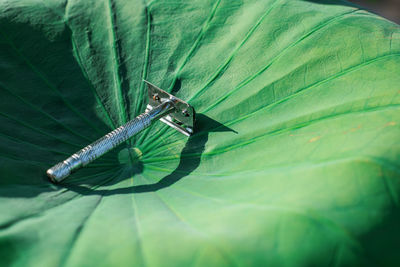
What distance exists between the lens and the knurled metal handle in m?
1.29

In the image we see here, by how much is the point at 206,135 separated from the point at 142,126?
9.7 inches

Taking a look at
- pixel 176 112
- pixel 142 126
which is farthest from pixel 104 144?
pixel 176 112

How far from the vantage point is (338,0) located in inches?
75.1

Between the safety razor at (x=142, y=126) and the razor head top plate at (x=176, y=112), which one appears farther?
the razor head top plate at (x=176, y=112)

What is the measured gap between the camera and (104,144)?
4.62 ft

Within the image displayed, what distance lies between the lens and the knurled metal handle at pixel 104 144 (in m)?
1.29

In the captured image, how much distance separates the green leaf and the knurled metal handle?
0.07 metres

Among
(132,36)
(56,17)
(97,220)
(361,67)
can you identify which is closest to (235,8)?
(132,36)

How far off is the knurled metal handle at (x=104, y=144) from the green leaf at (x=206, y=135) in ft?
0.22

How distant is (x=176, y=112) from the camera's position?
5.18 ft

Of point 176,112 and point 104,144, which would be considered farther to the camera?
point 176,112

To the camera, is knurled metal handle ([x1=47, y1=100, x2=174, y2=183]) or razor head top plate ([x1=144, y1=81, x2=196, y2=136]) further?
razor head top plate ([x1=144, y1=81, x2=196, y2=136])

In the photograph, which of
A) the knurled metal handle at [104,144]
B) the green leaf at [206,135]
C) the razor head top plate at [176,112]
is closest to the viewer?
the green leaf at [206,135]

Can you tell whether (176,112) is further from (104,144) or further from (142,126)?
(104,144)
